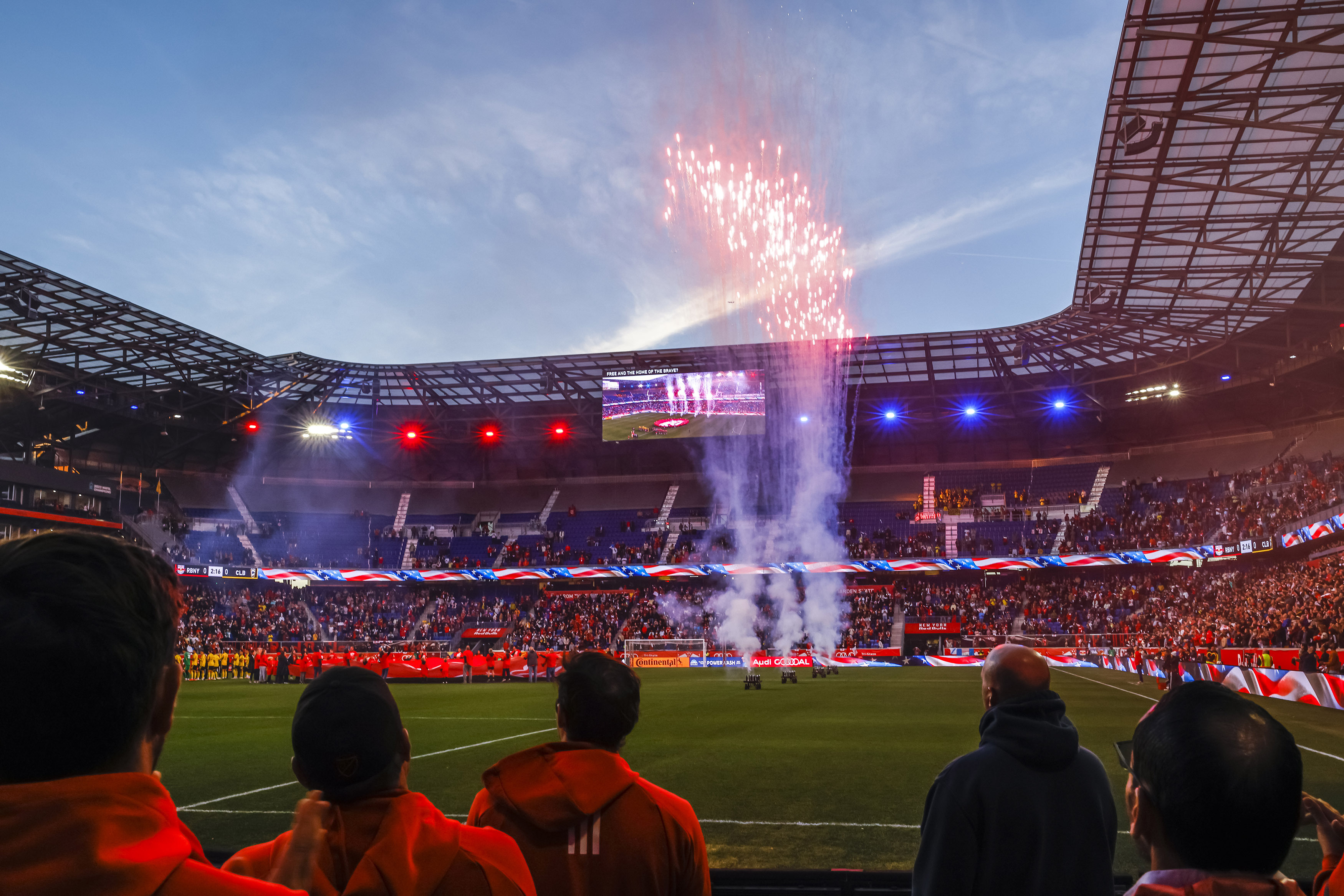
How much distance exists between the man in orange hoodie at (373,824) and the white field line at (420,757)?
9.06m

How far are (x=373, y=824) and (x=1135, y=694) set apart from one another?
27676mm

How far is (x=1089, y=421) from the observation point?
5712 centimetres

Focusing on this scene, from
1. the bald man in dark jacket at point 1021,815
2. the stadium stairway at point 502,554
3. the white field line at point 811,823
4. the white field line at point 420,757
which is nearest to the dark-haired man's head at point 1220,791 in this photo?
the bald man in dark jacket at point 1021,815

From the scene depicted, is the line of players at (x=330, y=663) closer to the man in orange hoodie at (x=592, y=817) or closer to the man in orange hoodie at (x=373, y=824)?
the man in orange hoodie at (x=592, y=817)

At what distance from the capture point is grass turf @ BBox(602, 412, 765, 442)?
150ft

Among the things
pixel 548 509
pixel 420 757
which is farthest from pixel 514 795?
pixel 548 509

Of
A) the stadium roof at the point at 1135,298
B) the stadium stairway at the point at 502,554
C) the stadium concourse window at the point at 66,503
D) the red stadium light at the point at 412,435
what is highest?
the stadium roof at the point at 1135,298

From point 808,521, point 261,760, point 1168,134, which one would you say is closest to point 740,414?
point 808,521

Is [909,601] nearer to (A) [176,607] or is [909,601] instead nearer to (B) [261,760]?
(B) [261,760]

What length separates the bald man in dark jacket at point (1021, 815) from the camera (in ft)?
10.9

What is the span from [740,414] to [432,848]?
43492 millimetres

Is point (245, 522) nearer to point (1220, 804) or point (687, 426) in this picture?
point (687, 426)

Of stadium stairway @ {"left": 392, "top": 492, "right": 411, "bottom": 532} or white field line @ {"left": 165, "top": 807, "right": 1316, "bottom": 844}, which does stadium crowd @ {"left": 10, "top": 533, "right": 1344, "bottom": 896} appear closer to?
white field line @ {"left": 165, "top": 807, "right": 1316, "bottom": 844}

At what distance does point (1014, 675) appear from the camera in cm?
369
